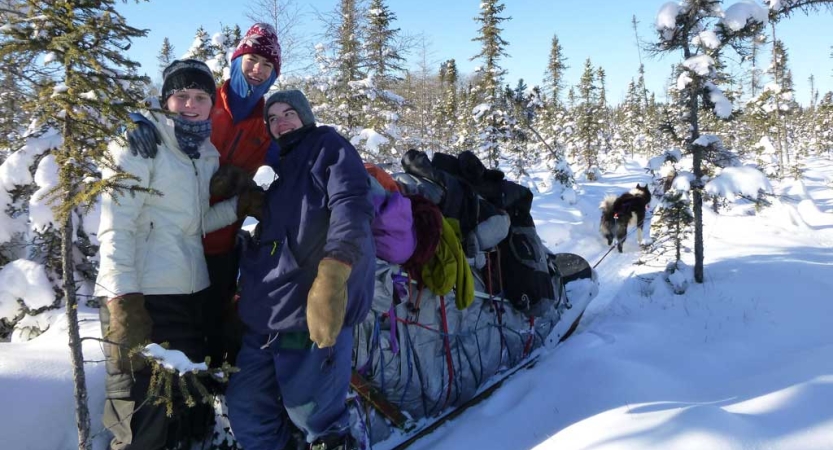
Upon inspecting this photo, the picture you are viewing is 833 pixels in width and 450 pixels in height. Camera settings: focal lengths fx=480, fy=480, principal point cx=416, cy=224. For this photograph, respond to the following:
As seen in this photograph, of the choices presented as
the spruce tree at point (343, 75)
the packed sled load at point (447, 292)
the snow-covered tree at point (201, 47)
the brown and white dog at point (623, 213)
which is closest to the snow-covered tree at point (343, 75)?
the spruce tree at point (343, 75)

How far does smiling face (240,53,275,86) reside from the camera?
3289 millimetres

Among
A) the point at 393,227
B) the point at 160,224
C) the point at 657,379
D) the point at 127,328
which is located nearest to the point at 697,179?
the point at 657,379

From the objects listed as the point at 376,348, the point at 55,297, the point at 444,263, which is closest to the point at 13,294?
the point at 55,297

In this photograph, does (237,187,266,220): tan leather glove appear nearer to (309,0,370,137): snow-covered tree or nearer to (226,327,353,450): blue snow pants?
(226,327,353,450): blue snow pants

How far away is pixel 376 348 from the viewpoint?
11.4 ft

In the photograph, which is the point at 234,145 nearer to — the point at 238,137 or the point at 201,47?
the point at 238,137

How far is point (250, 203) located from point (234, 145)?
1.93 ft

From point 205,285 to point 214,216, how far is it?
414 mm

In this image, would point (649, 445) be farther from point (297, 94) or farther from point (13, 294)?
point (13, 294)

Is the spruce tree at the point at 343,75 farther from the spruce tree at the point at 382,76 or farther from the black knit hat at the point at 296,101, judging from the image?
the black knit hat at the point at 296,101

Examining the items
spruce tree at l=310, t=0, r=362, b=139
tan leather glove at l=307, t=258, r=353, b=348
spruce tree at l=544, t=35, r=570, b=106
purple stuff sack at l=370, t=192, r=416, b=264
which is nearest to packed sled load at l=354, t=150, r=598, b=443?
purple stuff sack at l=370, t=192, r=416, b=264

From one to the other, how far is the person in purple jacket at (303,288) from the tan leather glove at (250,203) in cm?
9

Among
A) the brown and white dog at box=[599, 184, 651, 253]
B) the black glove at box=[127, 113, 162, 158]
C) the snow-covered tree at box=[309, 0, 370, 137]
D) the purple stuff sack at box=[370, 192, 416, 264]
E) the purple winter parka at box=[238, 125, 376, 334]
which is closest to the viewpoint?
the black glove at box=[127, 113, 162, 158]

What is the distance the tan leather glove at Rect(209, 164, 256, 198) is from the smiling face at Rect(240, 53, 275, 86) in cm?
71
